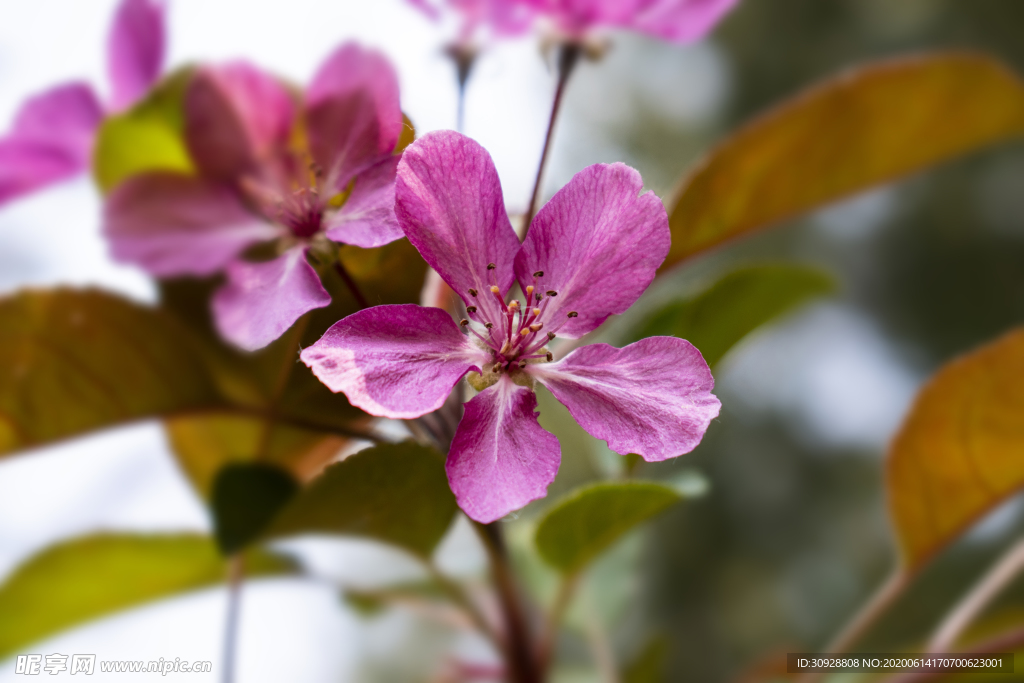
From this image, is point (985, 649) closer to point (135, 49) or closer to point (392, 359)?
point (392, 359)

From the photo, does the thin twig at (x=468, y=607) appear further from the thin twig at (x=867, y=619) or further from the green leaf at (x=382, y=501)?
the thin twig at (x=867, y=619)

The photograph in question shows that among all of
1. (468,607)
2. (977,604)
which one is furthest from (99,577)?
(977,604)

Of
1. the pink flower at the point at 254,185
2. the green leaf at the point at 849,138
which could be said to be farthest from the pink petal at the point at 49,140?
the green leaf at the point at 849,138

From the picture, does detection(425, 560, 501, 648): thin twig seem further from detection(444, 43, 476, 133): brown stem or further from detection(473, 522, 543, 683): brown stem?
detection(444, 43, 476, 133): brown stem

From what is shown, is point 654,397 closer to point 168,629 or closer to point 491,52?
point 491,52

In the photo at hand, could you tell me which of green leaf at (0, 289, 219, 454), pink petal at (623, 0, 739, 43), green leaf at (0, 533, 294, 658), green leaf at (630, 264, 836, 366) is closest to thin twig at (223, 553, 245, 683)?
green leaf at (0, 533, 294, 658)

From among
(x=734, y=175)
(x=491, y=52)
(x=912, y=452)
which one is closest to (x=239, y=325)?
(x=491, y=52)
